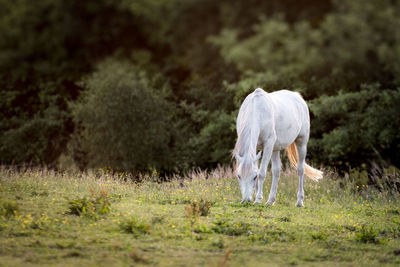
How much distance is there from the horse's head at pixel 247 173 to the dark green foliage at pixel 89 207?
2205 mm

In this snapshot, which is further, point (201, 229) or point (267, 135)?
point (267, 135)

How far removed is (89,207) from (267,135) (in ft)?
11.6

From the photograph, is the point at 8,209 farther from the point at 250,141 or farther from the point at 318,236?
the point at 318,236

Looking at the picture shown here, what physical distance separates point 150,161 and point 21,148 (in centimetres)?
620

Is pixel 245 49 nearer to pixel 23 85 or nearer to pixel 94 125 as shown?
pixel 94 125

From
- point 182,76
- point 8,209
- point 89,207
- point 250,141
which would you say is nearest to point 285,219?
point 250,141

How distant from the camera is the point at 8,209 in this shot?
6.39m

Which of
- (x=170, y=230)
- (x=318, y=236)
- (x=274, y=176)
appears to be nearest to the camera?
(x=170, y=230)

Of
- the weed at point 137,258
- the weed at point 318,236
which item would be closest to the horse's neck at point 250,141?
the weed at point 318,236

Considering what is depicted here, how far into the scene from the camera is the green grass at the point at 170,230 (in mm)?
5359

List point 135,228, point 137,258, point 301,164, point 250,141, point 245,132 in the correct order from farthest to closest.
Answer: point 301,164, point 245,132, point 250,141, point 135,228, point 137,258

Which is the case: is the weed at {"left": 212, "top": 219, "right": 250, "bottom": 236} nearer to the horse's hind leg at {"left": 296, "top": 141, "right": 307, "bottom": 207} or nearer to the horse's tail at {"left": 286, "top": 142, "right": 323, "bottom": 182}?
the horse's hind leg at {"left": 296, "top": 141, "right": 307, "bottom": 207}

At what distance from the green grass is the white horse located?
55 cm

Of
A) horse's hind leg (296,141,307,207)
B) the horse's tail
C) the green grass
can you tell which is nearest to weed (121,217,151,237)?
the green grass
